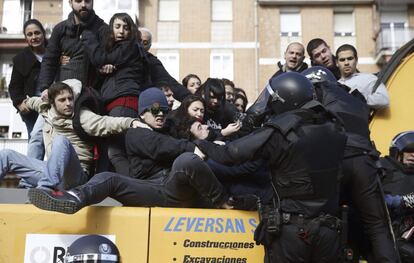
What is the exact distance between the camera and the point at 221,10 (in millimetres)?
27641

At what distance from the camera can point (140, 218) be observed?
411cm

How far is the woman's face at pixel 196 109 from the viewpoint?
16.7 ft

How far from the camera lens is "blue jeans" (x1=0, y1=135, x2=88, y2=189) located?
446 centimetres

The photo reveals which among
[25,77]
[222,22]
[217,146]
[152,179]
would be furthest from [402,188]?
[222,22]

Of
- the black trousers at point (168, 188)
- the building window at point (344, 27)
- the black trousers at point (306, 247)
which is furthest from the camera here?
the building window at point (344, 27)

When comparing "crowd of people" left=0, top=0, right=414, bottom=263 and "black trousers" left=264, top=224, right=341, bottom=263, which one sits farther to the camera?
"crowd of people" left=0, top=0, right=414, bottom=263

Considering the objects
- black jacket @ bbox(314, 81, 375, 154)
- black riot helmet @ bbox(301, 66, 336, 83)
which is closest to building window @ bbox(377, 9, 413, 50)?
black riot helmet @ bbox(301, 66, 336, 83)

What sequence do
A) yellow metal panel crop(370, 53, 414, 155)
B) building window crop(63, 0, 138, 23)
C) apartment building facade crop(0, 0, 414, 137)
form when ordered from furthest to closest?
apartment building facade crop(0, 0, 414, 137) → building window crop(63, 0, 138, 23) → yellow metal panel crop(370, 53, 414, 155)

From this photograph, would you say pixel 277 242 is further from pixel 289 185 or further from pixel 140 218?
pixel 140 218

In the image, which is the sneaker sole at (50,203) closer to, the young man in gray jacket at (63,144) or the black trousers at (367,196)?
the young man in gray jacket at (63,144)

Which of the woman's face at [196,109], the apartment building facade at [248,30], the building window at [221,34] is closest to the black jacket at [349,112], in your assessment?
the woman's face at [196,109]

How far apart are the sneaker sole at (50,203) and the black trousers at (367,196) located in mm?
2031

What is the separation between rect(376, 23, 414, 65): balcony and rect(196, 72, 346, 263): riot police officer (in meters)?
24.1

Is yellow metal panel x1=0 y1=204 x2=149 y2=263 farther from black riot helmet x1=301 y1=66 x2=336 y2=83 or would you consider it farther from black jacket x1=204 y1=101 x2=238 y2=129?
black riot helmet x1=301 y1=66 x2=336 y2=83
